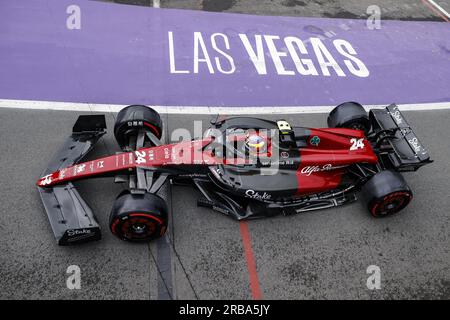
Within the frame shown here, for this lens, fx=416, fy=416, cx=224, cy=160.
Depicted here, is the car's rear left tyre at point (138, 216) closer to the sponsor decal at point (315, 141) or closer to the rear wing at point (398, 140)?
the sponsor decal at point (315, 141)

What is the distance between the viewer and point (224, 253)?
20.3ft

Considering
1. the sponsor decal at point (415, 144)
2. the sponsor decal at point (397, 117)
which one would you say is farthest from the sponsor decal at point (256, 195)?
the sponsor decal at point (397, 117)

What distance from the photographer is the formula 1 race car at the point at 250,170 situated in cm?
618

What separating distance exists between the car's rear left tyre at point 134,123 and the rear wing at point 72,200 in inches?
14.3

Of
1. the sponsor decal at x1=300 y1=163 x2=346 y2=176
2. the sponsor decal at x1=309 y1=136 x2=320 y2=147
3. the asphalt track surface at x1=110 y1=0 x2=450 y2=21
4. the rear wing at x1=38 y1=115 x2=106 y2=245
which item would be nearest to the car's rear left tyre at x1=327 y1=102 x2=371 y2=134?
the sponsor decal at x1=309 y1=136 x2=320 y2=147

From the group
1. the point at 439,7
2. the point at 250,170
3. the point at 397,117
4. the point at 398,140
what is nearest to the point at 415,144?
the point at 398,140

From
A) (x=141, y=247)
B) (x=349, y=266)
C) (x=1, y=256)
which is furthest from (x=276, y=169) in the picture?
(x=1, y=256)

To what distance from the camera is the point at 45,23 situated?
1039 centimetres

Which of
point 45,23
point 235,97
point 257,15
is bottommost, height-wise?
point 235,97

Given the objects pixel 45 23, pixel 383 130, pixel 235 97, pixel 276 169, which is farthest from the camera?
pixel 45 23

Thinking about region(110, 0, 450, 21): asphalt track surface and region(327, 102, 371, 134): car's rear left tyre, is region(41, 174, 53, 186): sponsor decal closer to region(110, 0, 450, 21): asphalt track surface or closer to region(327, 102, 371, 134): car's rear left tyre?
region(327, 102, 371, 134): car's rear left tyre

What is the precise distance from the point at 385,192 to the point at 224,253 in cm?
256

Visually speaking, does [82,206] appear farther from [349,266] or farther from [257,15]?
[257,15]
